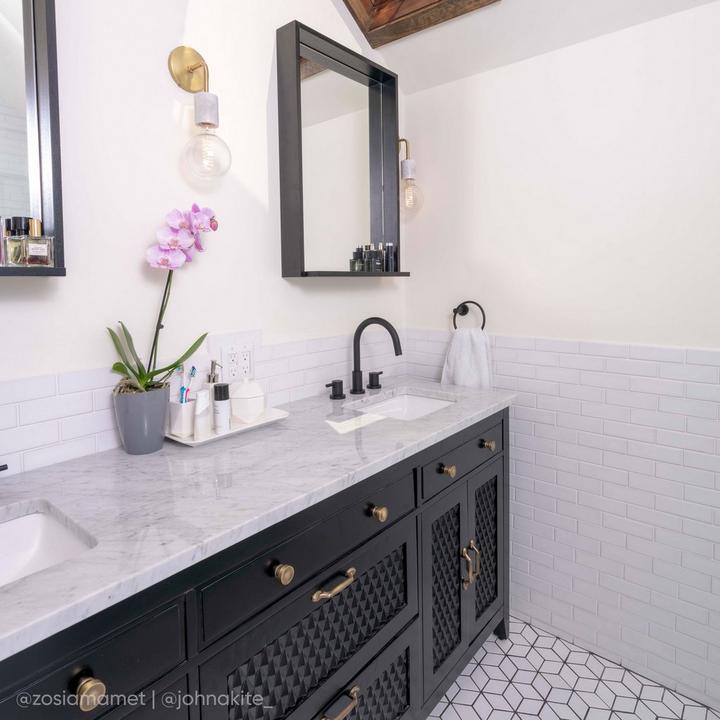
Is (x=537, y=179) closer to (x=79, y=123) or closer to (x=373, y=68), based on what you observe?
(x=373, y=68)

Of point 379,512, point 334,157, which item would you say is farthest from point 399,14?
point 379,512

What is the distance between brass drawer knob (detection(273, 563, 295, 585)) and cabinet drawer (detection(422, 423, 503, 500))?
1.80 feet

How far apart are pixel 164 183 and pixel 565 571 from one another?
6.45ft

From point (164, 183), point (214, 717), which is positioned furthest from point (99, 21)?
point (214, 717)

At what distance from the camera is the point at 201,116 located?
1.48m

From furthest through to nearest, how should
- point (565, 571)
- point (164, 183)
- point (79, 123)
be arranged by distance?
point (565, 571), point (164, 183), point (79, 123)

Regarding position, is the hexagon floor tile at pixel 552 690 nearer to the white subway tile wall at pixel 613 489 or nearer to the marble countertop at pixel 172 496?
the white subway tile wall at pixel 613 489

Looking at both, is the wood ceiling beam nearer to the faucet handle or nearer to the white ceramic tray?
the faucet handle

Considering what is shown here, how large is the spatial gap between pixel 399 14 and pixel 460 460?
5.42 feet

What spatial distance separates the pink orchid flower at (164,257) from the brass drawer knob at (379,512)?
2.68 feet

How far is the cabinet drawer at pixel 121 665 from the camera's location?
73 centimetres

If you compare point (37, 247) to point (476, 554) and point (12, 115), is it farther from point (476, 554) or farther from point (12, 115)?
point (476, 554)

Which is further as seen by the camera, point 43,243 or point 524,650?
point 524,650

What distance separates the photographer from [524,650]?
204 centimetres
